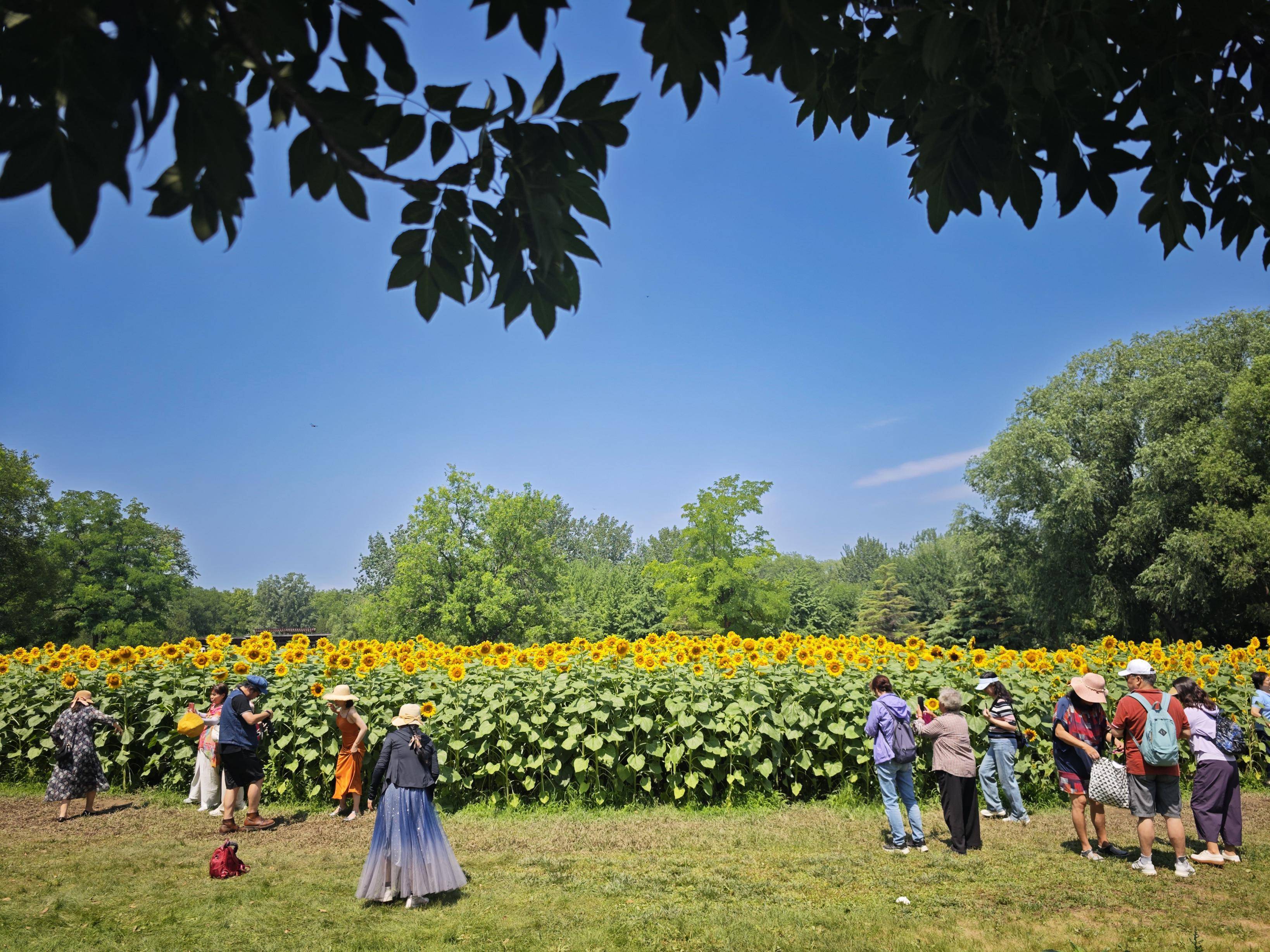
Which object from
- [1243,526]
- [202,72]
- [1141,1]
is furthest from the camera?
[1243,526]

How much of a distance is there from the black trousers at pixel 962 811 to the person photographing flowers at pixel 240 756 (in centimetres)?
733

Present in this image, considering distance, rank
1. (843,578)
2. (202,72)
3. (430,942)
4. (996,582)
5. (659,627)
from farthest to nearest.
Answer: (843,578)
(659,627)
(996,582)
(430,942)
(202,72)

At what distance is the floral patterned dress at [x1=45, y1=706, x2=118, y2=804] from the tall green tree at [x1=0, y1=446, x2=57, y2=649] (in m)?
31.4

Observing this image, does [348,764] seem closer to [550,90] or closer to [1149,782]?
[1149,782]

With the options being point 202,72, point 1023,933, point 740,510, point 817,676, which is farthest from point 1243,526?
point 202,72

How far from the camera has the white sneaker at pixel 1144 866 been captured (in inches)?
263

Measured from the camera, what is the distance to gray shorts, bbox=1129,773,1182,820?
21.8 feet

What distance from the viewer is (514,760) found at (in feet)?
29.6

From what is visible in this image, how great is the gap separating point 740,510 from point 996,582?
51.6 ft

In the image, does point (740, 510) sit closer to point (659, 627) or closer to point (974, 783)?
point (659, 627)

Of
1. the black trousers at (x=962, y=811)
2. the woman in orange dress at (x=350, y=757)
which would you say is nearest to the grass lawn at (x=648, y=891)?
the black trousers at (x=962, y=811)

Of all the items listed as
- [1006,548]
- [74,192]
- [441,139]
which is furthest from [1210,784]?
[1006,548]

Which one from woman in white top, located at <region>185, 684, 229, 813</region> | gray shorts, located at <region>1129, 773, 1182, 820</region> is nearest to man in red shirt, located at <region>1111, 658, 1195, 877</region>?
gray shorts, located at <region>1129, 773, 1182, 820</region>

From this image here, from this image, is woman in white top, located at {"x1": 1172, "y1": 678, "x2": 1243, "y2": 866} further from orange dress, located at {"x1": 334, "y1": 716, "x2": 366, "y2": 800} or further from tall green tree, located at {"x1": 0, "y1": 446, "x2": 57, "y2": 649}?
tall green tree, located at {"x1": 0, "y1": 446, "x2": 57, "y2": 649}
